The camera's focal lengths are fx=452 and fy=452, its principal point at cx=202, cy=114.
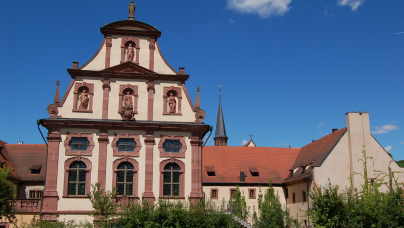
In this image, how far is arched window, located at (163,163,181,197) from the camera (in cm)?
3294

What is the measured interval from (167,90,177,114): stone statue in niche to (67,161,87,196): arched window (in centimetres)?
750

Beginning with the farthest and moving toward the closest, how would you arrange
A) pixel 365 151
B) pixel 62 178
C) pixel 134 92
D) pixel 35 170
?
1. pixel 365 151
2. pixel 35 170
3. pixel 134 92
4. pixel 62 178

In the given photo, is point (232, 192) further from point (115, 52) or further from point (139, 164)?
point (115, 52)

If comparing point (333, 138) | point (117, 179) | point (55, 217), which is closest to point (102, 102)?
point (117, 179)

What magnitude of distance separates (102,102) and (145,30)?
671cm

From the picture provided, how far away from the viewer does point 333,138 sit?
4216cm

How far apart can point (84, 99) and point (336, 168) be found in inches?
872

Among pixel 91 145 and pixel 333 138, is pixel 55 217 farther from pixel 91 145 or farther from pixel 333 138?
pixel 333 138

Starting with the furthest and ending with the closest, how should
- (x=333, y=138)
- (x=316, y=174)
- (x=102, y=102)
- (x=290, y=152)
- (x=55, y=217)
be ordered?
(x=290, y=152)
(x=333, y=138)
(x=316, y=174)
(x=102, y=102)
(x=55, y=217)

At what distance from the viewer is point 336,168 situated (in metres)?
39.5

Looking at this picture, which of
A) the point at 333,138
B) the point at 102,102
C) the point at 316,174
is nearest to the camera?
the point at 102,102

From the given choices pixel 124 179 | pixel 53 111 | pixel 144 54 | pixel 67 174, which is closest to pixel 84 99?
pixel 53 111

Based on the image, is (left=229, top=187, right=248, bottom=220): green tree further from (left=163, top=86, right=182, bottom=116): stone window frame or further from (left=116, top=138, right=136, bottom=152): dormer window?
(left=116, top=138, right=136, bottom=152): dormer window

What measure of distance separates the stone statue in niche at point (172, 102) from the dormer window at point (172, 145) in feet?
7.28
